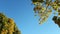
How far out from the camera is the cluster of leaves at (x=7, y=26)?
46.2 metres

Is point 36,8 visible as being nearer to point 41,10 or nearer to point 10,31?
point 41,10

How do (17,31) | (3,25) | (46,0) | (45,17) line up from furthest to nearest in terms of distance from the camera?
(17,31), (3,25), (45,17), (46,0)

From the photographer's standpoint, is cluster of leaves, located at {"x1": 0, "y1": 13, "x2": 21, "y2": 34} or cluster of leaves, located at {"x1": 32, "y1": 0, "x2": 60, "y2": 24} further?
cluster of leaves, located at {"x1": 0, "y1": 13, "x2": 21, "y2": 34}

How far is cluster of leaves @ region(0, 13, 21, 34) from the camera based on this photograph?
46159 millimetres

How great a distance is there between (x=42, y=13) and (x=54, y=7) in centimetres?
163

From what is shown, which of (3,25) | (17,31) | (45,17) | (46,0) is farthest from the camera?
(17,31)

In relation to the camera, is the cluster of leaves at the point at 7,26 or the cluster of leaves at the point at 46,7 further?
the cluster of leaves at the point at 7,26

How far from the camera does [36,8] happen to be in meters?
24.5

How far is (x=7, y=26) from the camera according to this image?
1861 inches

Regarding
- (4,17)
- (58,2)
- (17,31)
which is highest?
(58,2)

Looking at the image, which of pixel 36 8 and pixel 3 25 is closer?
pixel 36 8

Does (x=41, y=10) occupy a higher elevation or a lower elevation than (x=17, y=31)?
higher

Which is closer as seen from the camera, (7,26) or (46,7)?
(46,7)

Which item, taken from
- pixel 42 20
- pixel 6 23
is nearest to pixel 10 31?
pixel 6 23
